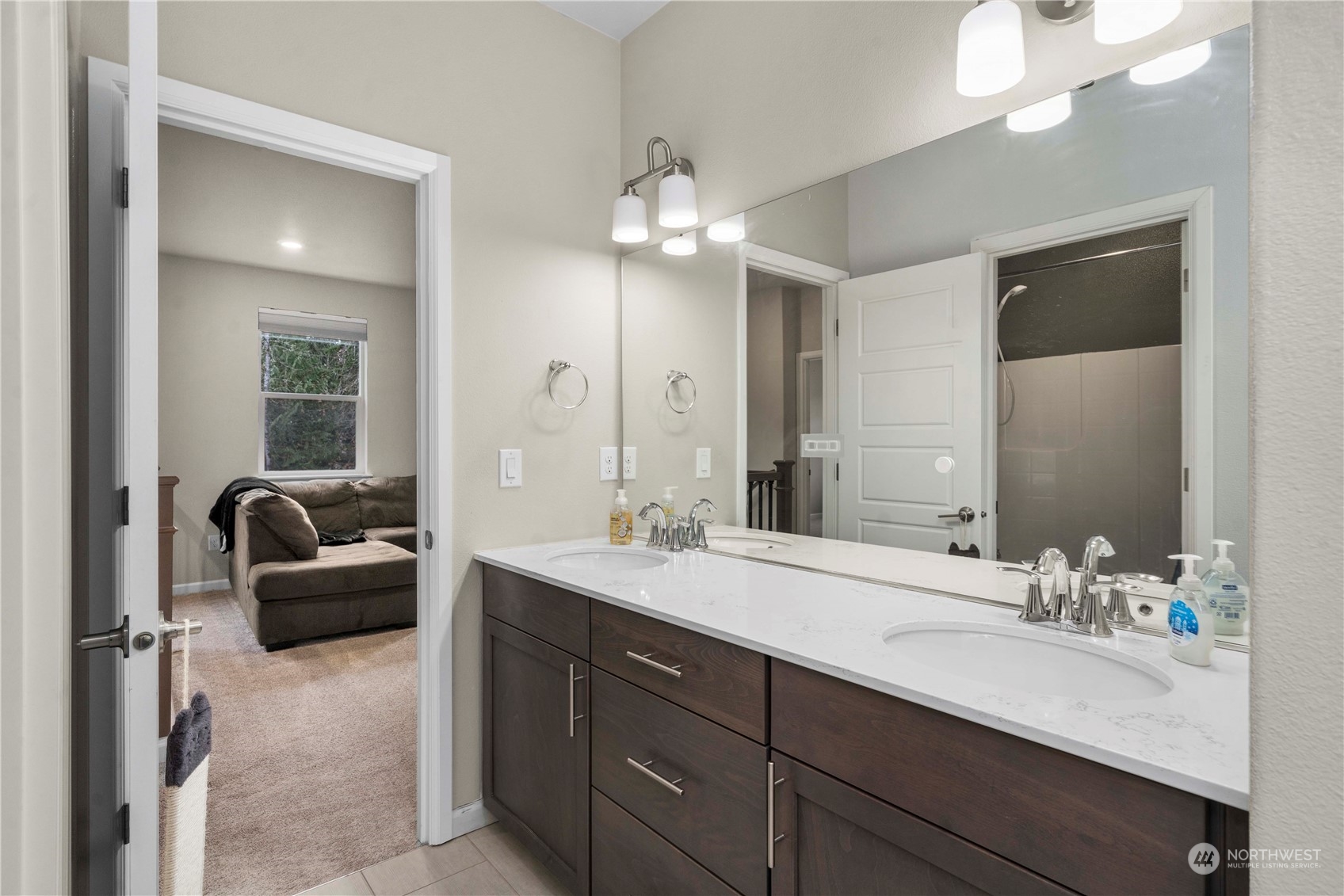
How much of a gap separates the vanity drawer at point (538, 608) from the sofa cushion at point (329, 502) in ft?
12.4

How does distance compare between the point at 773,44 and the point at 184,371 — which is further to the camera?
the point at 184,371

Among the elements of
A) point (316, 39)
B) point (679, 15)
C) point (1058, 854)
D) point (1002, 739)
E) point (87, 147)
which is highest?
point (679, 15)

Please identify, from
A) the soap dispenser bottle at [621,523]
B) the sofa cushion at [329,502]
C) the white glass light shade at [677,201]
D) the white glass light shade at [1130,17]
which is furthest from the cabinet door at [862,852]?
the sofa cushion at [329,502]

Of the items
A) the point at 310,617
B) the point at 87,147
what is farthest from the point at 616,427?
the point at 310,617

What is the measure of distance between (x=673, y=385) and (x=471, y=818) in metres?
1.52

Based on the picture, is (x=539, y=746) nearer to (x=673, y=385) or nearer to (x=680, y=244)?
(x=673, y=385)

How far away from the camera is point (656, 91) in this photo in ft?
7.25

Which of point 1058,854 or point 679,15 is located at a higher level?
point 679,15

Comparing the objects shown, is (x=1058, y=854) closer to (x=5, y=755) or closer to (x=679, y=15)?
(x=5, y=755)

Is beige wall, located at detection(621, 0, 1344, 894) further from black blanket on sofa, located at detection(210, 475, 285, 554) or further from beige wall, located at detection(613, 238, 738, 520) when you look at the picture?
black blanket on sofa, located at detection(210, 475, 285, 554)

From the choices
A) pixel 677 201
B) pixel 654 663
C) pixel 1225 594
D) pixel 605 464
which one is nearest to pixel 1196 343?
pixel 1225 594

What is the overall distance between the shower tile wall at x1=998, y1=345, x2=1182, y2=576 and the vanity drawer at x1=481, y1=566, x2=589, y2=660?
98 cm

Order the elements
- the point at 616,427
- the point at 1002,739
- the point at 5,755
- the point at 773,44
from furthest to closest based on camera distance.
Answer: the point at 616,427
the point at 773,44
the point at 1002,739
the point at 5,755

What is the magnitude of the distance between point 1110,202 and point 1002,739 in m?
0.99
